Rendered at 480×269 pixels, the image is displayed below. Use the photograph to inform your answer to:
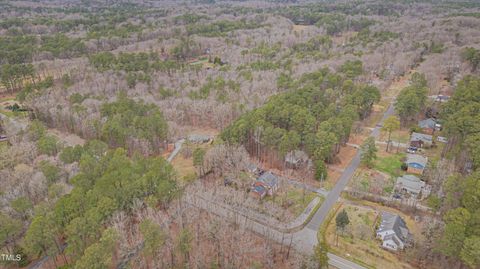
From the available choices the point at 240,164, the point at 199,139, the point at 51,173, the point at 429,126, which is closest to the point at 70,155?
the point at 51,173

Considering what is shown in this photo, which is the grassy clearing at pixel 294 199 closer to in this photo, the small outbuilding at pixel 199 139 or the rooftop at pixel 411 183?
the rooftop at pixel 411 183

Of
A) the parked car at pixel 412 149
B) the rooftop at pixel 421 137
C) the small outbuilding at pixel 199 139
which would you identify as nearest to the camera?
the parked car at pixel 412 149

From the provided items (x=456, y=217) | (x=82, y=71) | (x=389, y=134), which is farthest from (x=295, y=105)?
(x=82, y=71)

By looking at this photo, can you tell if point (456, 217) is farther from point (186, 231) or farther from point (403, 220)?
point (186, 231)

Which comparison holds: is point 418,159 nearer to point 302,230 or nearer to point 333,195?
point 333,195

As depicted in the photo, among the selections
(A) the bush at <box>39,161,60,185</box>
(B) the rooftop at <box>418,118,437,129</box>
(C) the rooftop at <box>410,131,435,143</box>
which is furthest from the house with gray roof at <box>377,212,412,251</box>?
(A) the bush at <box>39,161,60,185</box>

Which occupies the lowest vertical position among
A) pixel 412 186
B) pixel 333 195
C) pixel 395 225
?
pixel 333 195

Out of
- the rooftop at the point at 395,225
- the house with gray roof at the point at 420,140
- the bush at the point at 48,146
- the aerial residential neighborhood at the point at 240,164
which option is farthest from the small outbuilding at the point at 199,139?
the house with gray roof at the point at 420,140
